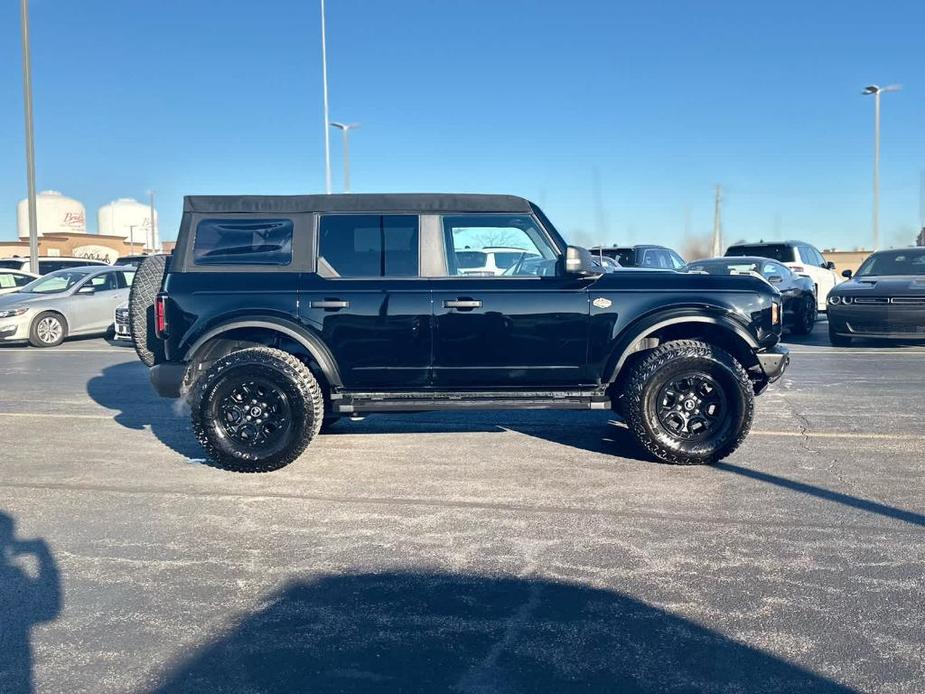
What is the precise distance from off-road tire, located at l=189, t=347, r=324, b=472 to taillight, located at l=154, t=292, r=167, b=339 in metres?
0.46

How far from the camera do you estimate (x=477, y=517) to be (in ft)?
15.0

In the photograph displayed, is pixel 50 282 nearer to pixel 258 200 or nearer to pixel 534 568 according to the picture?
pixel 258 200

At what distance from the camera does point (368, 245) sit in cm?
588

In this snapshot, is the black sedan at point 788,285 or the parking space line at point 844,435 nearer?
the parking space line at point 844,435

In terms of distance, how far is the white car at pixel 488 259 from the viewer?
19.2 feet

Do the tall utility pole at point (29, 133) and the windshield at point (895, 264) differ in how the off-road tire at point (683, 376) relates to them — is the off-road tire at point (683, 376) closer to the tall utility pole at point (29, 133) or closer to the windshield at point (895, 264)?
the windshield at point (895, 264)

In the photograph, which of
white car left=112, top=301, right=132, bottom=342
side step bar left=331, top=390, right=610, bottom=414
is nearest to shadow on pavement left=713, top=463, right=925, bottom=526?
side step bar left=331, top=390, right=610, bottom=414

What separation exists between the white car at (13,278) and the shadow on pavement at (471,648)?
16349mm

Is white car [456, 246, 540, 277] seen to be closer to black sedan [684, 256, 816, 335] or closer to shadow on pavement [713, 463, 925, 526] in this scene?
shadow on pavement [713, 463, 925, 526]

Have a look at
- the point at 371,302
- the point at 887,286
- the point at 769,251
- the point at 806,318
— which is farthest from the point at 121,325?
the point at 769,251

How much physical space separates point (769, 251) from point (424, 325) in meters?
12.9

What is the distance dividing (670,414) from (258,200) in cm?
339

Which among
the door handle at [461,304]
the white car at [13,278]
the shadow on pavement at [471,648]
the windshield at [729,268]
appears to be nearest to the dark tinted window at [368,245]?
the door handle at [461,304]

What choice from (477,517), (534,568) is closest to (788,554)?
(534,568)
